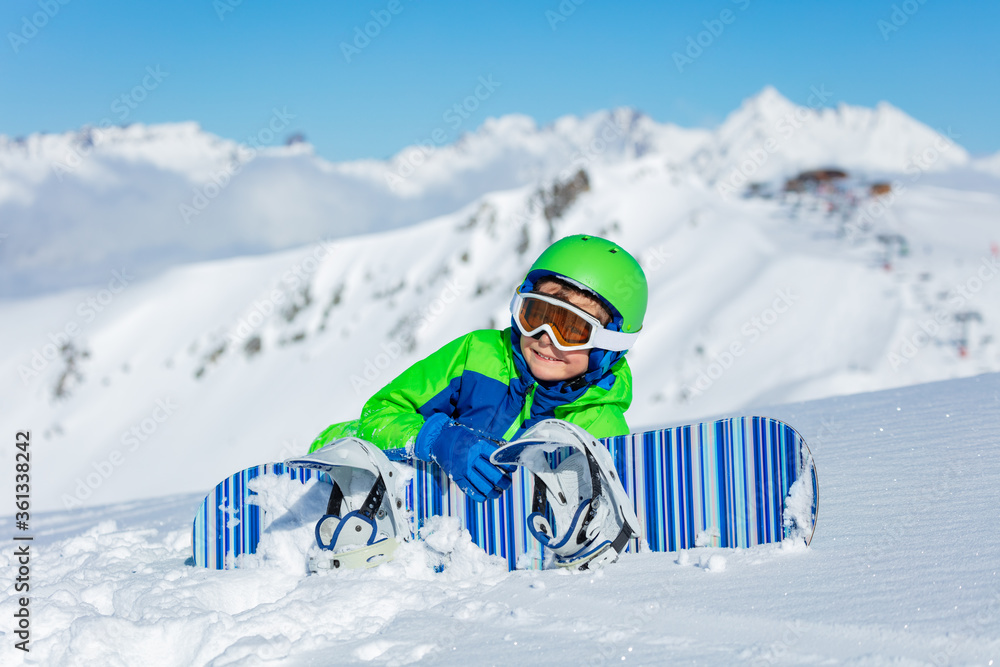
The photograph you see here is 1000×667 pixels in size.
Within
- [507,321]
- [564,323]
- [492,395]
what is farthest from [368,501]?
[507,321]

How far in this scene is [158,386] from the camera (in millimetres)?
37469

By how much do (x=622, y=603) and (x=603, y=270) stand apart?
1.28 m

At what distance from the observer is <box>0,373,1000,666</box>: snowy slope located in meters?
1.64

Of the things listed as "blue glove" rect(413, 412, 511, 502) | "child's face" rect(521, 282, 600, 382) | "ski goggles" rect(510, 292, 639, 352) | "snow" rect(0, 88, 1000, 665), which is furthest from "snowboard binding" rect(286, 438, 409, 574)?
"ski goggles" rect(510, 292, 639, 352)

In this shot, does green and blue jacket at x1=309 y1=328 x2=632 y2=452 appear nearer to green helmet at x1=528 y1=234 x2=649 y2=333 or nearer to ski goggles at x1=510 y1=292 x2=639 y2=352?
ski goggles at x1=510 y1=292 x2=639 y2=352

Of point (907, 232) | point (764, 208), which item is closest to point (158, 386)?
point (764, 208)

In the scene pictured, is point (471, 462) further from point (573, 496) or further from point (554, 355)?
point (554, 355)

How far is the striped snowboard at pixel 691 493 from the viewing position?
231 cm

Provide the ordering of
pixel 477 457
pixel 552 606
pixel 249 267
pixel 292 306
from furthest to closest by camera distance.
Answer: pixel 249 267 → pixel 292 306 → pixel 477 457 → pixel 552 606

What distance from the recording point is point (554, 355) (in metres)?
2.82

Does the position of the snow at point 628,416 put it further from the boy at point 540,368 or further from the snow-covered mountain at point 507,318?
the boy at point 540,368

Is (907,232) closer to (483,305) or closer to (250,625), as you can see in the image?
(483,305)

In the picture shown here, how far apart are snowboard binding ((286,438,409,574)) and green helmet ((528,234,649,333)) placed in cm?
97

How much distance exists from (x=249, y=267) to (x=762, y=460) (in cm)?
5325
